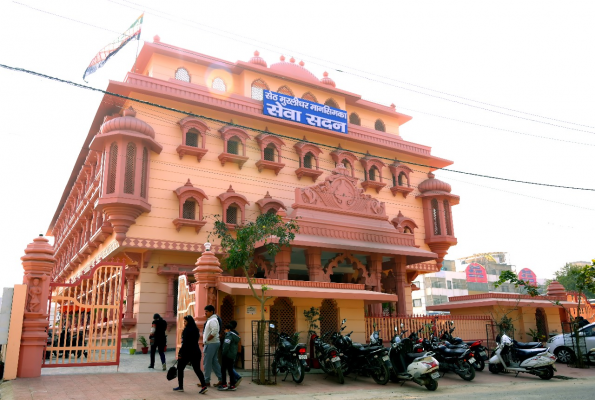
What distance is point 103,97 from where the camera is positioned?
69.5ft

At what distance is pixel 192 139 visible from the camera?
20.6 meters

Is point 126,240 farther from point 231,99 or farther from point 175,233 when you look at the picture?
point 231,99

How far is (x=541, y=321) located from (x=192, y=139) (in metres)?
16.8

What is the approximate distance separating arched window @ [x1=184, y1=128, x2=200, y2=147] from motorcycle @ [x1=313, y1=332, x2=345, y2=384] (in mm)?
11201

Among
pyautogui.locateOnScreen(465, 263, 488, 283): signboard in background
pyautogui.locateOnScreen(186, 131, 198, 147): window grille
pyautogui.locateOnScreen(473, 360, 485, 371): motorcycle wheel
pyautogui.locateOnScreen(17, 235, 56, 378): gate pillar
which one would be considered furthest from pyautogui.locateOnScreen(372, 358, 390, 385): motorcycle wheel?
pyautogui.locateOnScreen(465, 263, 488, 283): signboard in background

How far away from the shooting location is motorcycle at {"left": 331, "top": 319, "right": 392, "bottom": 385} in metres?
11.1

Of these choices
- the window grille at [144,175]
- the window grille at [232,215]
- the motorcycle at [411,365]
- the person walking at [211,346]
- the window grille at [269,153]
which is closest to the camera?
the person walking at [211,346]

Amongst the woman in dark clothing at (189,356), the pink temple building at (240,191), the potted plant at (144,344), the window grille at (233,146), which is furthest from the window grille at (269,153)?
the woman in dark clothing at (189,356)

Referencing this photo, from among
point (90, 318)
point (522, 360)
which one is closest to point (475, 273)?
point (522, 360)

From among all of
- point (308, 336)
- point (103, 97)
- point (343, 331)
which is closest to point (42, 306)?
point (308, 336)

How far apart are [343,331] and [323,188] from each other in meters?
7.12

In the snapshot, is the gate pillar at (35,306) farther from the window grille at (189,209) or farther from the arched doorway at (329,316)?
the window grille at (189,209)

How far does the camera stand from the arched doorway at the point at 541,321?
807 inches

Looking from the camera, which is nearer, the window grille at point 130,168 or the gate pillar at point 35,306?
the gate pillar at point 35,306
